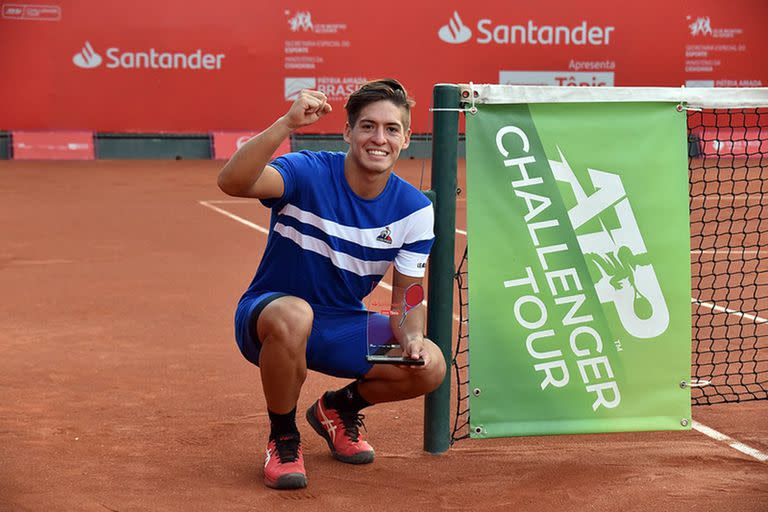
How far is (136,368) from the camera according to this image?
632 centimetres

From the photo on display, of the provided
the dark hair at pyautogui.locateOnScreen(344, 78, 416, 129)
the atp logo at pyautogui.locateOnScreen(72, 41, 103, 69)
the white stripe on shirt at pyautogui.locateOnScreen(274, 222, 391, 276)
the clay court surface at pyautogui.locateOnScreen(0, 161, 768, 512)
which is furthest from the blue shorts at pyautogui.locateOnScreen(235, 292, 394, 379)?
the atp logo at pyautogui.locateOnScreen(72, 41, 103, 69)

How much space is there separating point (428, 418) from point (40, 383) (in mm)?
2169

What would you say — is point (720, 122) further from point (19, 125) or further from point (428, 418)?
point (428, 418)

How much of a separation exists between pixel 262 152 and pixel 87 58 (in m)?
19.5

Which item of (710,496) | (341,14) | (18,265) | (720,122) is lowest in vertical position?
(710,496)

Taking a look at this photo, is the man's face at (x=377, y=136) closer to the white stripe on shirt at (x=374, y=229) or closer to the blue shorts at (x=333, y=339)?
the white stripe on shirt at (x=374, y=229)

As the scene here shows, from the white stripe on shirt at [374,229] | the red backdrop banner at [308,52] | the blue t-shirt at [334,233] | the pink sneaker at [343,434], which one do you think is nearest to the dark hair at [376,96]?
the blue t-shirt at [334,233]

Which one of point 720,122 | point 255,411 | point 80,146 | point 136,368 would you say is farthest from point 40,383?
point 720,122

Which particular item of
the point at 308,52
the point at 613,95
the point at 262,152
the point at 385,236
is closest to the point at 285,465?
the point at 385,236

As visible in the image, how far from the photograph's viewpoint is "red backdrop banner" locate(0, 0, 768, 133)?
2250cm

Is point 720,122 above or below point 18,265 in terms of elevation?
above

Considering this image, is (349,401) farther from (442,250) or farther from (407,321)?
(442,250)

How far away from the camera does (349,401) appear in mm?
4785

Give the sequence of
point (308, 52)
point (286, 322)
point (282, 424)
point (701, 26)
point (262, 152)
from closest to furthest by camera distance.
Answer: point (262, 152) < point (286, 322) < point (282, 424) < point (308, 52) < point (701, 26)
